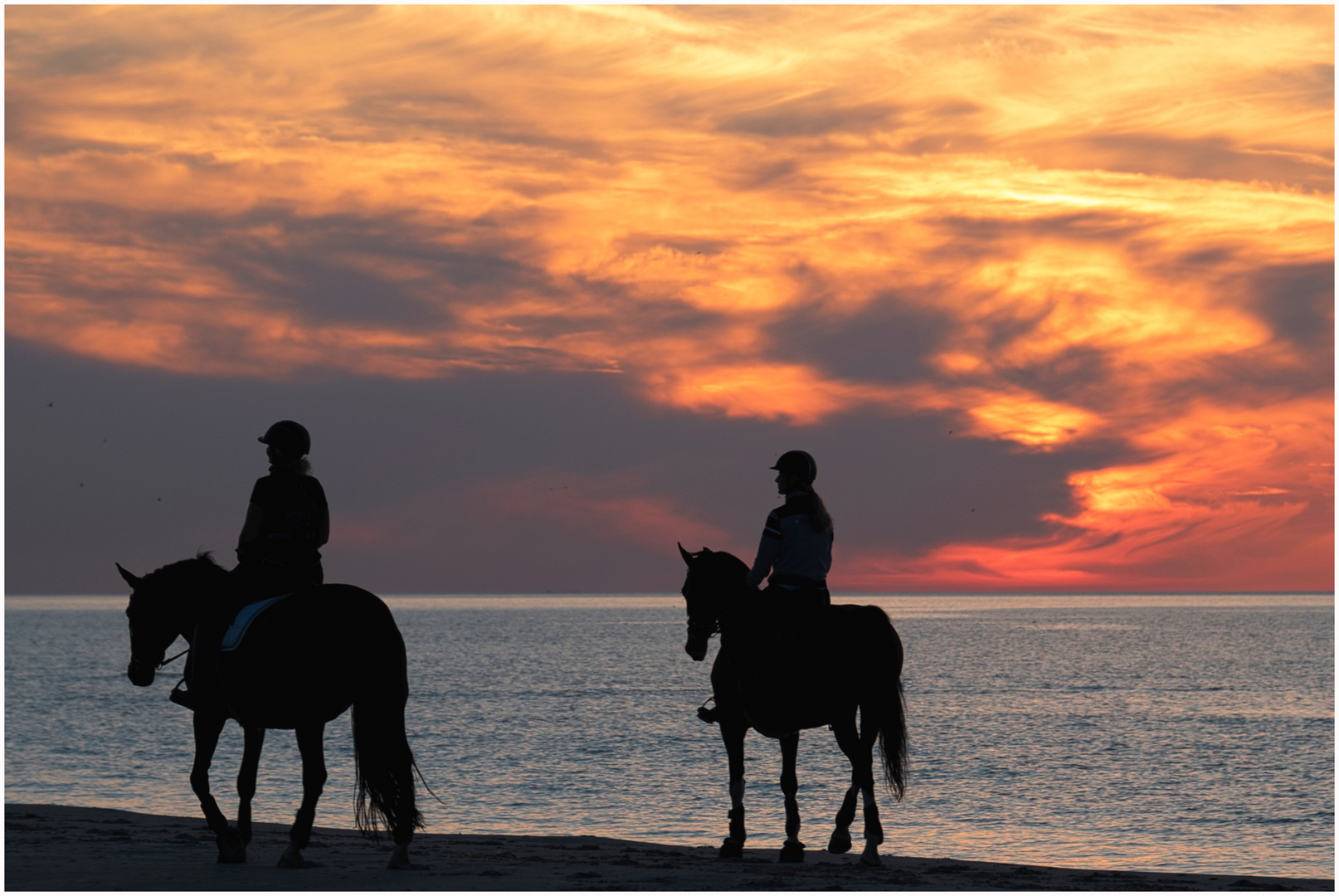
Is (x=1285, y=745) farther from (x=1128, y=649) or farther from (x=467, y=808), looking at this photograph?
(x=1128, y=649)

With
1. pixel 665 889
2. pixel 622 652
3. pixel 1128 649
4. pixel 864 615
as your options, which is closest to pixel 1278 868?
pixel 864 615

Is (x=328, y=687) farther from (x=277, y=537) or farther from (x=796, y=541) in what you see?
(x=796, y=541)

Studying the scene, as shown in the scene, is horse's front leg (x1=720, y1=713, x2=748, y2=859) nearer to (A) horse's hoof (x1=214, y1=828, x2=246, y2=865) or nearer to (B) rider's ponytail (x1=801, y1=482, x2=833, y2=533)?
(B) rider's ponytail (x1=801, y1=482, x2=833, y2=533)

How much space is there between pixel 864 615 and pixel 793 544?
0.93 meters

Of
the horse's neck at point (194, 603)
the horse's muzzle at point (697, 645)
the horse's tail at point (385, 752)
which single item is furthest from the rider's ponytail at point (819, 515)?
the horse's neck at point (194, 603)

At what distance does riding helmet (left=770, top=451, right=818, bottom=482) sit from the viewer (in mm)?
11078

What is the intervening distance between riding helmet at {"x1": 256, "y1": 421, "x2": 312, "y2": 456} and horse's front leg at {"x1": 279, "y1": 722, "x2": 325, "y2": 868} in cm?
217

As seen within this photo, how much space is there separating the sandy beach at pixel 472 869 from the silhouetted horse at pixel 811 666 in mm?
919

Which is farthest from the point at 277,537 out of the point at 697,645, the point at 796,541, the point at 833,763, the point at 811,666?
the point at 833,763

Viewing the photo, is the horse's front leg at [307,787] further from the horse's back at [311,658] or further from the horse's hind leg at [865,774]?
the horse's hind leg at [865,774]

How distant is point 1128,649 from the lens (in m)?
106

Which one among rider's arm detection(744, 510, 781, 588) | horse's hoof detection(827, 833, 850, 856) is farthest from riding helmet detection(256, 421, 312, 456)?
horse's hoof detection(827, 833, 850, 856)

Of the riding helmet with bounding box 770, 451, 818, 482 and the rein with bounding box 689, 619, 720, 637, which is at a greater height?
the riding helmet with bounding box 770, 451, 818, 482

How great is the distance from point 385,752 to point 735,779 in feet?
11.5
